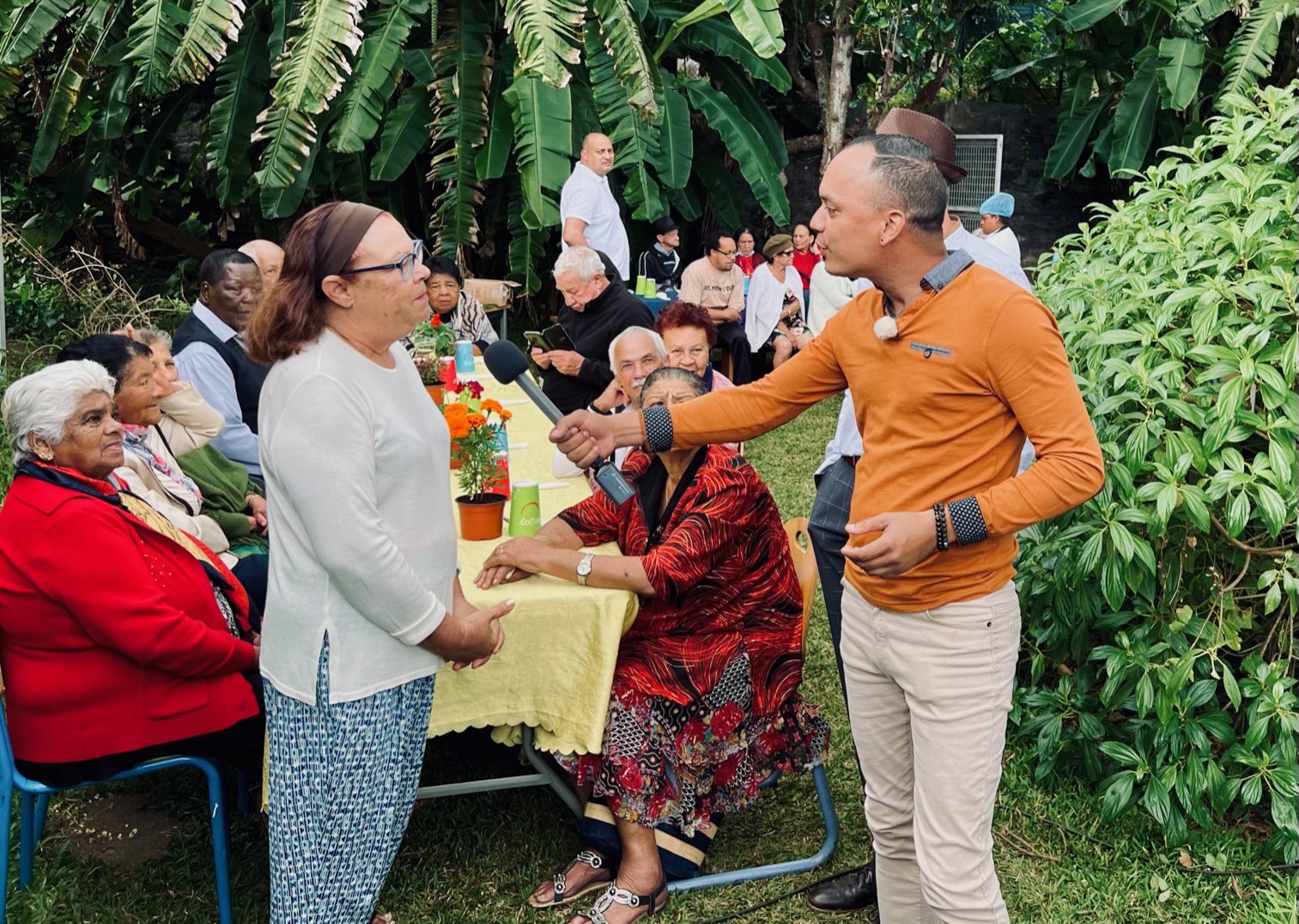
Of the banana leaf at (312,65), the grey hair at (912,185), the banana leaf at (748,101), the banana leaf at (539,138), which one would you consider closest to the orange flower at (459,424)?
the grey hair at (912,185)

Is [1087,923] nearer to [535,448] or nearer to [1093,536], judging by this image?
[1093,536]

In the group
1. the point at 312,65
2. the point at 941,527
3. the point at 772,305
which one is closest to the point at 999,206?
the point at 772,305

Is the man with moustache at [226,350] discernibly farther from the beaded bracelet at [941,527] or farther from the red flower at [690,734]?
the beaded bracelet at [941,527]

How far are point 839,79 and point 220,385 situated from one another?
32.2ft

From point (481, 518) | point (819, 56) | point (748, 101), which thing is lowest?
point (481, 518)

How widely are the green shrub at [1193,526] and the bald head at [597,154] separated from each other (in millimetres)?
4859

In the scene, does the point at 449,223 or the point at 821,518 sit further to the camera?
the point at 449,223

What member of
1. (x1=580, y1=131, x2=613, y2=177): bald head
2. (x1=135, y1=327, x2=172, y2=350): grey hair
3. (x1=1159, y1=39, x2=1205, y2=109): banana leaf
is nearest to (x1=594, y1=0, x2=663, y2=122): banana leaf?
(x1=580, y1=131, x2=613, y2=177): bald head

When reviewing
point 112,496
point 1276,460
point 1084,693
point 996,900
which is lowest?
point 1084,693

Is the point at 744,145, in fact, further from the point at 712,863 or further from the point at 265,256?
the point at 712,863

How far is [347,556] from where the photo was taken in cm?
219

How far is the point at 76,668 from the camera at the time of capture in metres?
3.01

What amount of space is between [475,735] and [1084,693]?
6.99ft

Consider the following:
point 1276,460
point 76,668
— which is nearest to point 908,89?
point 1276,460
